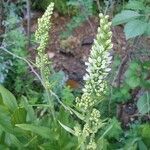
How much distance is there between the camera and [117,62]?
323 centimetres

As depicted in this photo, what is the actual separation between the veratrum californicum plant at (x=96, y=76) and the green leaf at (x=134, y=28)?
1.97 feet

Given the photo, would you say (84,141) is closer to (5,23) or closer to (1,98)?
(1,98)

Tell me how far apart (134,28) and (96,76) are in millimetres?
713

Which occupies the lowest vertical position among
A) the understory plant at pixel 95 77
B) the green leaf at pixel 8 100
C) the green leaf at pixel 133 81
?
the green leaf at pixel 8 100

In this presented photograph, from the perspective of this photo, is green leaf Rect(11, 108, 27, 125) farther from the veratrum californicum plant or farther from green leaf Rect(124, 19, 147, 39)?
the veratrum californicum plant

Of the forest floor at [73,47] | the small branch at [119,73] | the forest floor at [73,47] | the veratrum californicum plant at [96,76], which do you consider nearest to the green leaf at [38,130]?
the veratrum californicum plant at [96,76]

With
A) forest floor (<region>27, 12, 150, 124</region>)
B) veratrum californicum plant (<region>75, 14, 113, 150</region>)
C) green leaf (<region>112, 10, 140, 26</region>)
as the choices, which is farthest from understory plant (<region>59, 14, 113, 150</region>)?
forest floor (<region>27, 12, 150, 124</region>)

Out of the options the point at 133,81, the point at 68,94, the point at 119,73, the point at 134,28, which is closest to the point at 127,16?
the point at 134,28

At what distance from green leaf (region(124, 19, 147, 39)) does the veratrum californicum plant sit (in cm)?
60

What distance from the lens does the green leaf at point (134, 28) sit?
228cm

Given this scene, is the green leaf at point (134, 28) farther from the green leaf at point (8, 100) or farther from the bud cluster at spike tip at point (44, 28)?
the green leaf at point (8, 100)

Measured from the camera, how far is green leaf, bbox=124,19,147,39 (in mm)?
2281

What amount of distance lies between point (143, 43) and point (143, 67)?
0.86 meters

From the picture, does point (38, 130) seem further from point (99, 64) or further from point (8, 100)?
point (99, 64)
